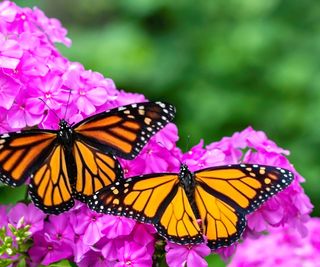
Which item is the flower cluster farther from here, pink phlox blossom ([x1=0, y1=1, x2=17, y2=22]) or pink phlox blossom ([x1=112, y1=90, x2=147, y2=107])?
pink phlox blossom ([x1=0, y1=1, x2=17, y2=22])

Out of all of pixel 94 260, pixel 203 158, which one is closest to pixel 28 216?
pixel 94 260

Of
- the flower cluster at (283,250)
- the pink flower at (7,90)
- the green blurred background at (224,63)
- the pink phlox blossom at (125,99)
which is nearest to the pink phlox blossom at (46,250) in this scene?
the pink flower at (7,90)

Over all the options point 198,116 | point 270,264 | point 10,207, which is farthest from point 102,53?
point 10,207

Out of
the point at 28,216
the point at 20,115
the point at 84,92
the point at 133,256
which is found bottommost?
the point at 133,256

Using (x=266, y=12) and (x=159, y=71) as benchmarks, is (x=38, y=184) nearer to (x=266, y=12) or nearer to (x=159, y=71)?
(x=159, y=71)

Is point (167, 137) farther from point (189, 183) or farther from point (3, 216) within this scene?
point (3, 216)

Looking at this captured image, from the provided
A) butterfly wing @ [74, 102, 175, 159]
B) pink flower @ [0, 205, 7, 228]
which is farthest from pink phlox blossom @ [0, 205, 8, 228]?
butterfly wing @ [74, 102, 175, 159]
